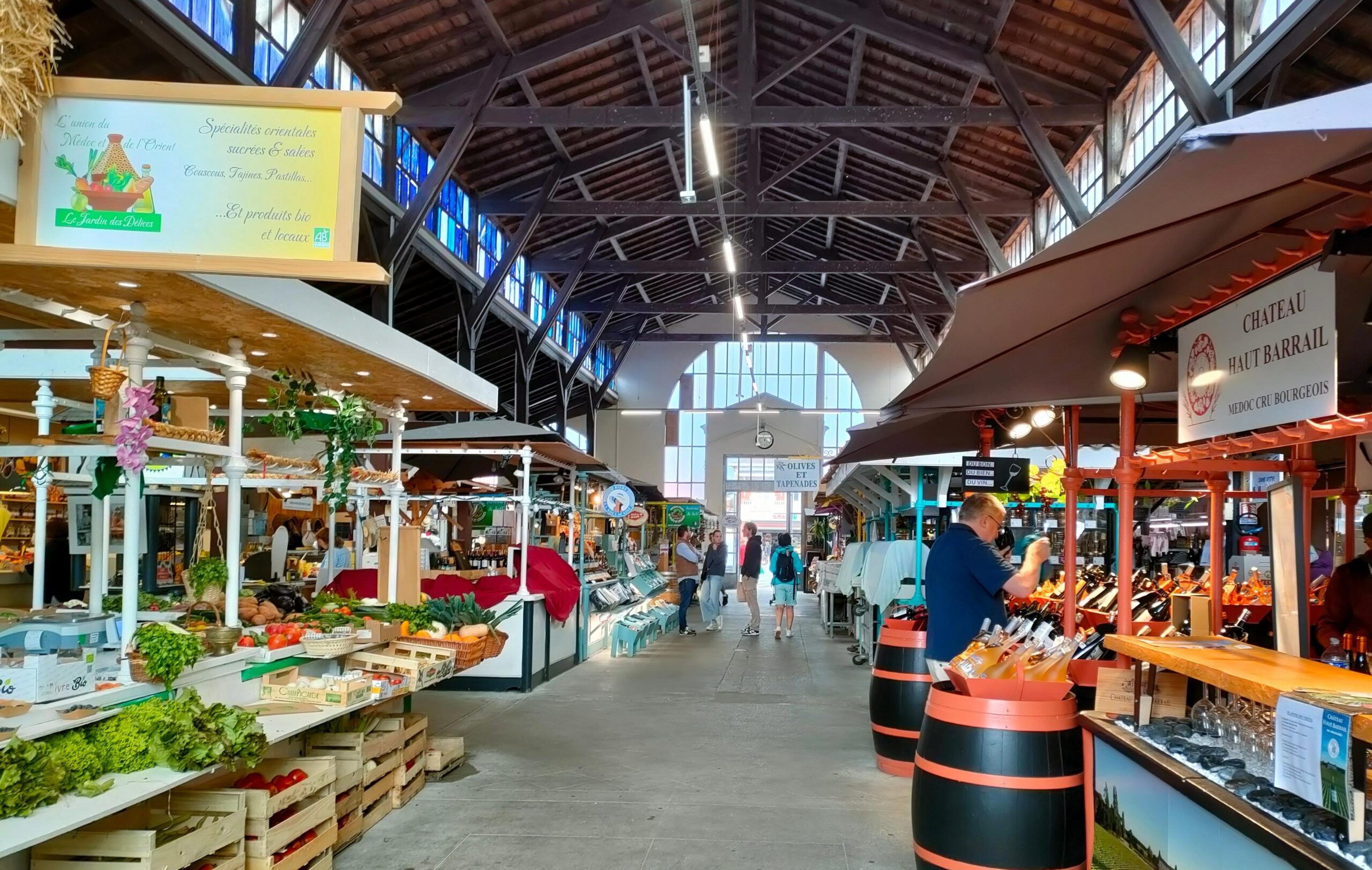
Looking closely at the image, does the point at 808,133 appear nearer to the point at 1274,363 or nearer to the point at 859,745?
the point at 859,745

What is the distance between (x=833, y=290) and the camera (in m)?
26.9

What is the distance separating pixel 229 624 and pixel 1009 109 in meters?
9.68

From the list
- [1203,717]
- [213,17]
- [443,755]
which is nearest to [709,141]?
[213,17]

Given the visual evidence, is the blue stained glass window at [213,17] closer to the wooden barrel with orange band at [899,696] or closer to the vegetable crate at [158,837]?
the vegetable crate at [158,837]

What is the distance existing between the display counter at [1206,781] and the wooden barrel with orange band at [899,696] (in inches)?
75.8

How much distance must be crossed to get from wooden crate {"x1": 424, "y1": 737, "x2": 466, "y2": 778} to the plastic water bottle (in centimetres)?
398

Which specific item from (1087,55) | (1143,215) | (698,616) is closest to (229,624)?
(1143,215)

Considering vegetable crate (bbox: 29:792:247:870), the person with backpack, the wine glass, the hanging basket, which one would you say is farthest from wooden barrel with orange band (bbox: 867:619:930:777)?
the person with backpack

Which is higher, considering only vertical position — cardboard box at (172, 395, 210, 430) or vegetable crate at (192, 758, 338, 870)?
cardboard box at (172, 395, 210, 430)

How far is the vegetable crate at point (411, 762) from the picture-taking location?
489 cm

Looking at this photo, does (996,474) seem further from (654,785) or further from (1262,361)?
(1262,361)

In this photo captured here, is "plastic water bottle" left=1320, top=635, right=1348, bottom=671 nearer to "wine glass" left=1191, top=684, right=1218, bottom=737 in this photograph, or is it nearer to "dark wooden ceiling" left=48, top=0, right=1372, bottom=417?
"wine glass" left=1191, top=684, right=1218, bottom=737

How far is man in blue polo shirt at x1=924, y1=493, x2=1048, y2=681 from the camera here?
4.37 metres

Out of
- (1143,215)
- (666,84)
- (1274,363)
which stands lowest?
(1274,363)
